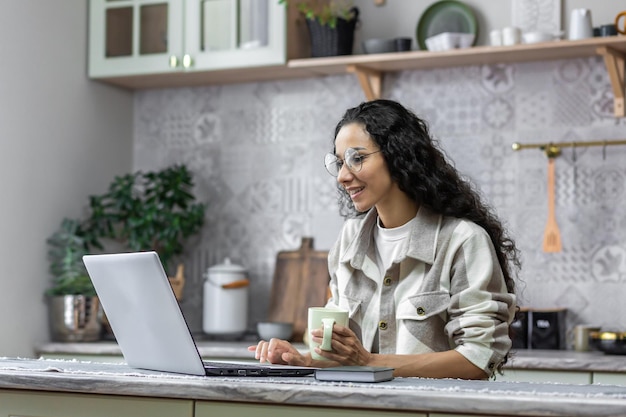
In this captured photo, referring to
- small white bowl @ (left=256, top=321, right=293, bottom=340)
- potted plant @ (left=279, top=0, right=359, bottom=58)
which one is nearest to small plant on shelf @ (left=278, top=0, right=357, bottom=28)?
potted plant @ (left=279, top=0, right=359, bottom=58)

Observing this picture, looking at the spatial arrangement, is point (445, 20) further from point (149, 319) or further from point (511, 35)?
point (149, 319)

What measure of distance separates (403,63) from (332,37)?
30 cm

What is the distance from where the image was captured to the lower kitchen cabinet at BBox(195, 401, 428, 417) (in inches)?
65.6

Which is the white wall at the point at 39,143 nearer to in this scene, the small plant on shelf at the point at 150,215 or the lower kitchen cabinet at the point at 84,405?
the small plant on shelf at the point at 150,215

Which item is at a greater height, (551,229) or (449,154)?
(449,154)

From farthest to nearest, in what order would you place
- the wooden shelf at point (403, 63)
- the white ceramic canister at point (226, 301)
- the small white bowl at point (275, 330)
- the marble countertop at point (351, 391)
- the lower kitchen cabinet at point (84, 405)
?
the white ceramic canister at point (226, 301) < the small white bowl at point (275, 330) < the wooden shelf at point (403, 63) < the lower kitchen cabinet at point (84, 405) < the marble countertop at point (351, 391)

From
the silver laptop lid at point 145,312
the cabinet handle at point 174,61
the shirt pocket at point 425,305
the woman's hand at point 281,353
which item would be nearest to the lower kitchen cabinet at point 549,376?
the shirt pocket at point 425,305

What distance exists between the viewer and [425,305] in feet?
7.62

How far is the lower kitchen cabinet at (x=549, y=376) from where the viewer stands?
316cm

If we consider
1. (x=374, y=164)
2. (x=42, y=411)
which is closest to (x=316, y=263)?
(x=374, y=164)

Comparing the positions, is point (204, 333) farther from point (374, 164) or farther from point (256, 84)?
point (374, 164)

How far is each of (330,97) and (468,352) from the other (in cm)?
207

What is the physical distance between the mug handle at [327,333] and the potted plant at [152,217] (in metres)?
2.12

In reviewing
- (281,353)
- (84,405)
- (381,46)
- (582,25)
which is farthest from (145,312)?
(582,25)
